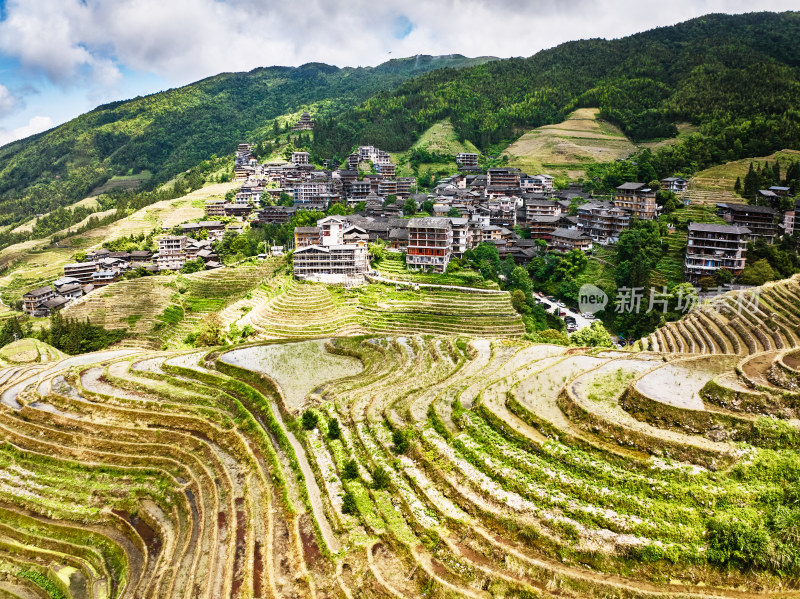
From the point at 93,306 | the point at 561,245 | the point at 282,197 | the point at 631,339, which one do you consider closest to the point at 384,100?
the point at 282,197

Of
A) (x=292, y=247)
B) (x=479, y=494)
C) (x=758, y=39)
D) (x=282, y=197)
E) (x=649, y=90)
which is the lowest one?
(x=479, y=494)

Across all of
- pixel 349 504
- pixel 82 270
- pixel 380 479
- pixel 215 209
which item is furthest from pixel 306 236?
pixel 349 504

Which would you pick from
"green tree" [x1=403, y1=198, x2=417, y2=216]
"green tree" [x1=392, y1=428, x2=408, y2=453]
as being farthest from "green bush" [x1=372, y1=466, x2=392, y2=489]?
"green tree" [x1=403, y1=198, x2=417, y2=216]

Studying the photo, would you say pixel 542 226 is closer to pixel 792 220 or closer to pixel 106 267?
pixel 792 220

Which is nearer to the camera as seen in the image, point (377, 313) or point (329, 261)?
point (377, 313)

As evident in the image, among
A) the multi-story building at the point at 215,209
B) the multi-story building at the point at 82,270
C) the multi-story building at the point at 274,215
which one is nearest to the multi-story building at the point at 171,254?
the multi-story building at the point at 82,270

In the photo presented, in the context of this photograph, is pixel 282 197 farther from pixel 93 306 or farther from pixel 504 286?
pixel 504 286
